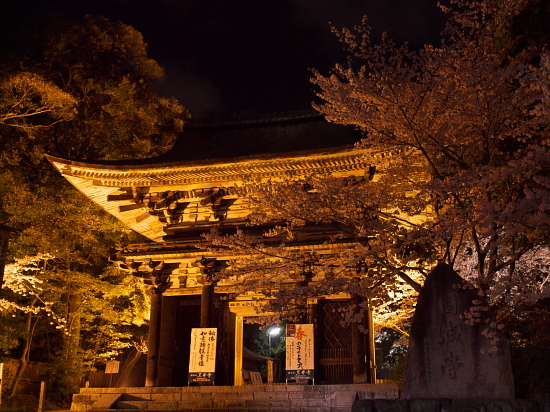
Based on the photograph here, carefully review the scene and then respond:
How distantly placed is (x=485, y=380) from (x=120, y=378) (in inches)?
615

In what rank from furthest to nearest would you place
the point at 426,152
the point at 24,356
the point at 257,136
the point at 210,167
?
the point at 24,356 → the point at 257,136 → the point at 210,167 → the point at 426,152

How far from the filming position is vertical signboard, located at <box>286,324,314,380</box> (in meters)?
12.3

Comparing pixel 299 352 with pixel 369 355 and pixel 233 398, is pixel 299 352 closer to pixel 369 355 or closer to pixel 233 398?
pixel 233 398

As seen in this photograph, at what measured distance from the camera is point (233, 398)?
1183 centimetres

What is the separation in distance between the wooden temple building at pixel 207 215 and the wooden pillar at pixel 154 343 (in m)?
0.03

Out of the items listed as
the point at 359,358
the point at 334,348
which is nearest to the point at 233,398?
the point at 359,358

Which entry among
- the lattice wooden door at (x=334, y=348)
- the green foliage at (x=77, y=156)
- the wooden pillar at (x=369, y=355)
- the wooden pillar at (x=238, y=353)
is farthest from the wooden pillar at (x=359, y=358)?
the green foliage at (x=77, y=156)

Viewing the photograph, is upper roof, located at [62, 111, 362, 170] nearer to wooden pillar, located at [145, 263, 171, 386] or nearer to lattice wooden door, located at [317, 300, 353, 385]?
wooden pillar, located at [145, 263, 171, 386]

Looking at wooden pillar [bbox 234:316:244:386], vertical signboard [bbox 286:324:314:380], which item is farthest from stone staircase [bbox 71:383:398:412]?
wooden pillar [bbox 234:316:244:386]

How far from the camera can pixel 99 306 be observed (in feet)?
57.1

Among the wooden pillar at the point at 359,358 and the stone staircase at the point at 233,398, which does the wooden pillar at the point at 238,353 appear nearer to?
the stone staircase at the point at 233,398

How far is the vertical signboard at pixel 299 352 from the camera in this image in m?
12.3

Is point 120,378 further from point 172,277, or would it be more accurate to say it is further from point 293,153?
point 293,153

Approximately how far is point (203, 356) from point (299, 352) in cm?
247
